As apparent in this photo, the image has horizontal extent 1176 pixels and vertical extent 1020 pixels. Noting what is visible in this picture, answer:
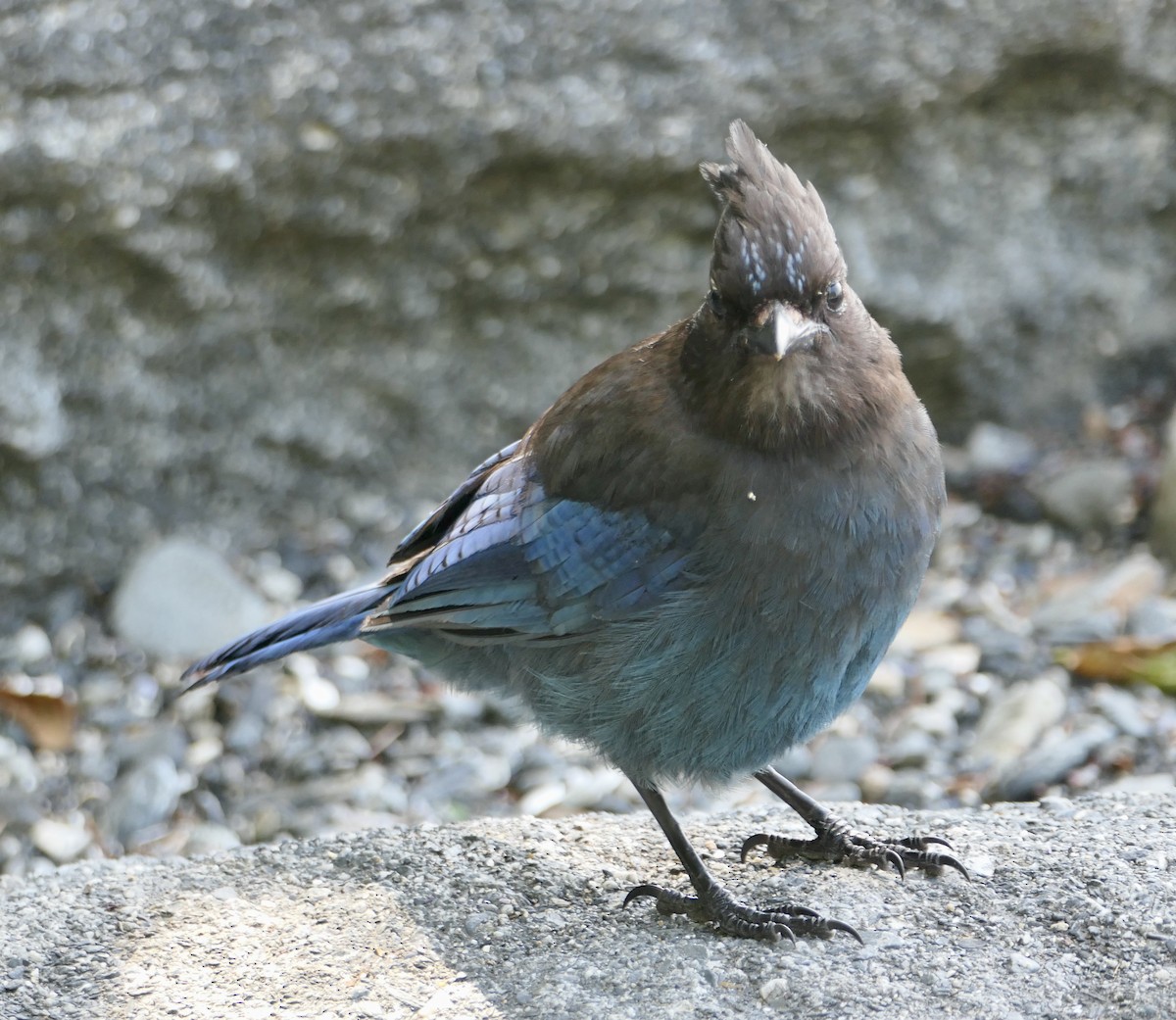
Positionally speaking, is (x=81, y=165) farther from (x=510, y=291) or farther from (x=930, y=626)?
(x=930, y=626)

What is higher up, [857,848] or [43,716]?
[857,848]

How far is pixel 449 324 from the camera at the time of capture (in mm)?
5500

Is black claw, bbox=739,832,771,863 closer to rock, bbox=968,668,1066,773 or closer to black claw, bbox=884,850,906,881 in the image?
black claw, bbox=884,850,906,881

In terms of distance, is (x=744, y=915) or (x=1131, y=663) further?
(x=1131, y=663)

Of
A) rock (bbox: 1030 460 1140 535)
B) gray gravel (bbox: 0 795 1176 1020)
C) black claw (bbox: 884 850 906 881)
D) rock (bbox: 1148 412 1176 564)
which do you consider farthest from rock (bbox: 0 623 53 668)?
rock (bbox: 1148 412 1176 564)

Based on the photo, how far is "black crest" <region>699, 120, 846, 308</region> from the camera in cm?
293

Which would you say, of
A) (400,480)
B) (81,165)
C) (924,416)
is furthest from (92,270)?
(924,416)

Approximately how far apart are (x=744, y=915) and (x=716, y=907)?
0.07 meters

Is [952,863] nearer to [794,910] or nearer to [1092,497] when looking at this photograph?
[794,910]

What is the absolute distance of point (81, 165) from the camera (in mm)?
4848

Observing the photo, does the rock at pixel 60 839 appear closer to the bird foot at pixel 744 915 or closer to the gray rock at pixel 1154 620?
the bird foot at pixel 744 915

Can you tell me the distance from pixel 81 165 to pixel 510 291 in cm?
138

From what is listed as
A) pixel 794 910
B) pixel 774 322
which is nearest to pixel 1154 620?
pixel 794 910

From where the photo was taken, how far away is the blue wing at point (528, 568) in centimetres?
321
